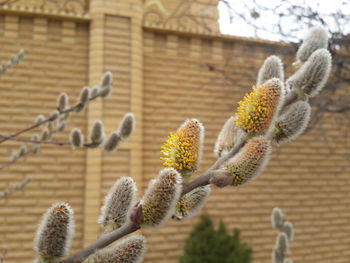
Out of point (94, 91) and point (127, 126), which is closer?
point (127, 126)

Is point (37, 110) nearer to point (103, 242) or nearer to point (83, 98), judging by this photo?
point (83, 98)

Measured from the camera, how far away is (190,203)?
1.91 feet

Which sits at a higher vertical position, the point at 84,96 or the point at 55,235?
the point at 84,96

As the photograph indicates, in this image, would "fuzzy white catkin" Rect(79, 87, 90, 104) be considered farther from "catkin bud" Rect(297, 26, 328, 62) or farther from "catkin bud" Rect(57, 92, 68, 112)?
"catkin bud" Rect(297, 26, 328, 62)

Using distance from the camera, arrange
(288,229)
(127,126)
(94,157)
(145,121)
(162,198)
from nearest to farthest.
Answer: (162,198)
(127,126)
(288,229)
(94,157)
(145,121)

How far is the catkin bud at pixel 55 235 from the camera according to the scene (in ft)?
1.73

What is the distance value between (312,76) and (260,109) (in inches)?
7.4

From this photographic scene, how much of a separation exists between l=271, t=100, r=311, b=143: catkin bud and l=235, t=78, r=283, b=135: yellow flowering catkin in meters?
0.09

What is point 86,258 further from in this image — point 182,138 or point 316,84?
point 316,84

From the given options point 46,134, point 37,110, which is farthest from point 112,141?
point 37,110

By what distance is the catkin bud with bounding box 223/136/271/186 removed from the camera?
0.53m

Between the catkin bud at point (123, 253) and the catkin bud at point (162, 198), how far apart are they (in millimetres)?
55

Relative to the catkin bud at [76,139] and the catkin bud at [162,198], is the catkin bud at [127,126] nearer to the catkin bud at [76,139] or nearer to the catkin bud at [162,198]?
the catkin bud at [76,139]

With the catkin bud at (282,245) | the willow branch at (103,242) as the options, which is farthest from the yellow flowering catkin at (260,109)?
the catkin bud at (282,245)
